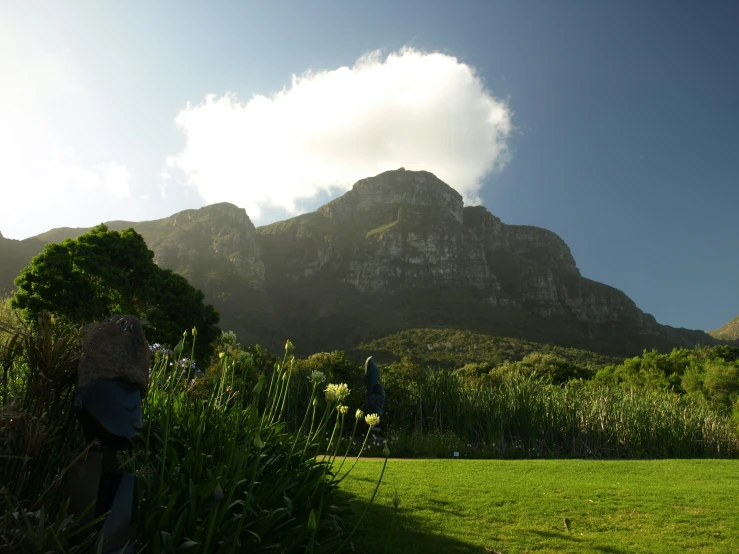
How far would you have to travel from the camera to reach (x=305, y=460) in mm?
3986

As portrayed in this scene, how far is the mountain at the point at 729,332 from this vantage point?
80562 mm

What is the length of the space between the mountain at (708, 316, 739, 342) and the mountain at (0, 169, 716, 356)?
303 centimetres

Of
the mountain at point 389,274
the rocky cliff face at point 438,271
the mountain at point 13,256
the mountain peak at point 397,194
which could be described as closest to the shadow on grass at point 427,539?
the mountain at point 13,256

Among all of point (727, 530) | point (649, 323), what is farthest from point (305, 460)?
point (649, 323)

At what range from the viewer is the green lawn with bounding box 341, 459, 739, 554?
4223 mm

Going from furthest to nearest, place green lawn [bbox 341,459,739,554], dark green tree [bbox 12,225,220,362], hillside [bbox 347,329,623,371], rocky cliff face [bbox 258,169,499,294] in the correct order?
rocky cliff face [bbox 258,169,499,294], hillside [bbox 347,329,623,371], dark green tree [bbox 12,225,220,362], green lawn [bbox 341,459,739,554]

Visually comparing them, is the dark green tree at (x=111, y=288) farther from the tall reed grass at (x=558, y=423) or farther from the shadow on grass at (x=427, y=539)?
the shadow on grass at (x=427, y=539)

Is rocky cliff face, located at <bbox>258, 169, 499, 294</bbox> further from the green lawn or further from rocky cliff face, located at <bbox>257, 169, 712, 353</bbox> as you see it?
the green lawn

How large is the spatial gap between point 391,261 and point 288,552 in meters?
92.1

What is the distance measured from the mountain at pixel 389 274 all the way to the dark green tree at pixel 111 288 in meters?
38.5

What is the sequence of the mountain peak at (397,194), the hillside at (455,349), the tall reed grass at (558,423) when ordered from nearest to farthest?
the tall reed grass at (558,423)
the hillside at (455,349)
the mountain peak at (397,194)

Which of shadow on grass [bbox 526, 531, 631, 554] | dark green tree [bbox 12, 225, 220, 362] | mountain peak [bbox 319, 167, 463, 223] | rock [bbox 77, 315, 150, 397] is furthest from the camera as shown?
mountain peak [bbox 319, 167, 463, 223]

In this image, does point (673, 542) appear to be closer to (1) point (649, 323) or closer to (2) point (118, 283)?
(2) point (118, 283)

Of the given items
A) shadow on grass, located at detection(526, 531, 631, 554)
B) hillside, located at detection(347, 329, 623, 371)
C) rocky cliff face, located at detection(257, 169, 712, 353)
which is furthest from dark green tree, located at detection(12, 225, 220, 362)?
rocky cliff face, located at detection(257, 169, 712, 353)
